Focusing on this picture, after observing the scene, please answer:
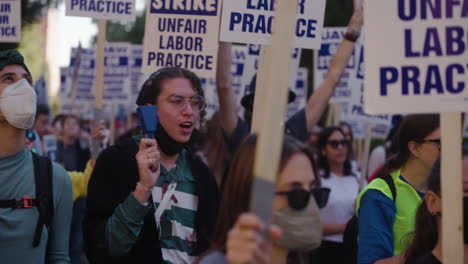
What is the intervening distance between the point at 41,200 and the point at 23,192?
0.09 m

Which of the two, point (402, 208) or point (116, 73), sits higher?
point (116, 73)

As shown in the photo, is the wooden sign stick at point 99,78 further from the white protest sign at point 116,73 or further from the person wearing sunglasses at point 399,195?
the white protest sign at point 116,73

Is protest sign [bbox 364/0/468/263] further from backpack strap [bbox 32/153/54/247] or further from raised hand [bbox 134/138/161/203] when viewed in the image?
backpack strap [bbox 32/153/54/247]

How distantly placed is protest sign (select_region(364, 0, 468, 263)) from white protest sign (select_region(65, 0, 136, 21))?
4.17 meters

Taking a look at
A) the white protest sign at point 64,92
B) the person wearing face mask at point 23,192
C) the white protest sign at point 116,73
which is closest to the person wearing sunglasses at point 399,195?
the person wearing face mask at point 23,192

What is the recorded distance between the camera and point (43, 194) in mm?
3854

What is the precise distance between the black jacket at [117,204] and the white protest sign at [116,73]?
8463 millimetres

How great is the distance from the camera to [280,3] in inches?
98.3

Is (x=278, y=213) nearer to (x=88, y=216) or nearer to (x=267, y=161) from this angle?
(x=267, y=161)

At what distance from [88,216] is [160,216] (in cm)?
37

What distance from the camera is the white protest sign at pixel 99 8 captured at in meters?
7.21

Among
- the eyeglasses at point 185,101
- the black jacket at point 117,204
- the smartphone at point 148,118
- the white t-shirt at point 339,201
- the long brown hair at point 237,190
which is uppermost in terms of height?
the eyeglasses at point 185,101

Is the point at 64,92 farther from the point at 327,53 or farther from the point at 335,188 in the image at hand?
the point at 335,188

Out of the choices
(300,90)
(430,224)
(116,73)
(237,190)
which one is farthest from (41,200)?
(300,90)
